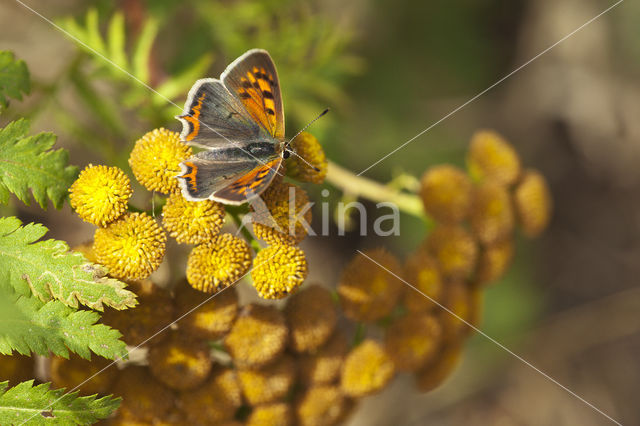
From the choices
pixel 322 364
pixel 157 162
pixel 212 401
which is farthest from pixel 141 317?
pixel 322 364

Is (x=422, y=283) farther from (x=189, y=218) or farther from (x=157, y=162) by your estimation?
(x=157, y=162)

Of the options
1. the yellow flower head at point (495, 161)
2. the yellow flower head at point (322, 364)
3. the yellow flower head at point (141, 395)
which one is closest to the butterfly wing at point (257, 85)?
the yellow flower head at point (322, 364)

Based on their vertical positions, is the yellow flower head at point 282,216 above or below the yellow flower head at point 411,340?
above

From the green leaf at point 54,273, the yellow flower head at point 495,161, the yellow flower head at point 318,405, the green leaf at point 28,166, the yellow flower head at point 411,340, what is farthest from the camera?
the yellow flower head at point 495,161

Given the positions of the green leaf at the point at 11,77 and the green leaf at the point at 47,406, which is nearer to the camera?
the green leaf at the point at 47,406

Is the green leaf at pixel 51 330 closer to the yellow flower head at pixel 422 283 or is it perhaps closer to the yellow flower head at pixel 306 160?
the yellow flower head at pixel 306 160

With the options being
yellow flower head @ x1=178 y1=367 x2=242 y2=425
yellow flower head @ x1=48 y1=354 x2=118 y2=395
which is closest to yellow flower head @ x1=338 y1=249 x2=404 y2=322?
yellow flower head @ x1=178 y1=367 x2=242 y2=425

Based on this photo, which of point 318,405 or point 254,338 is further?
point 318,405
